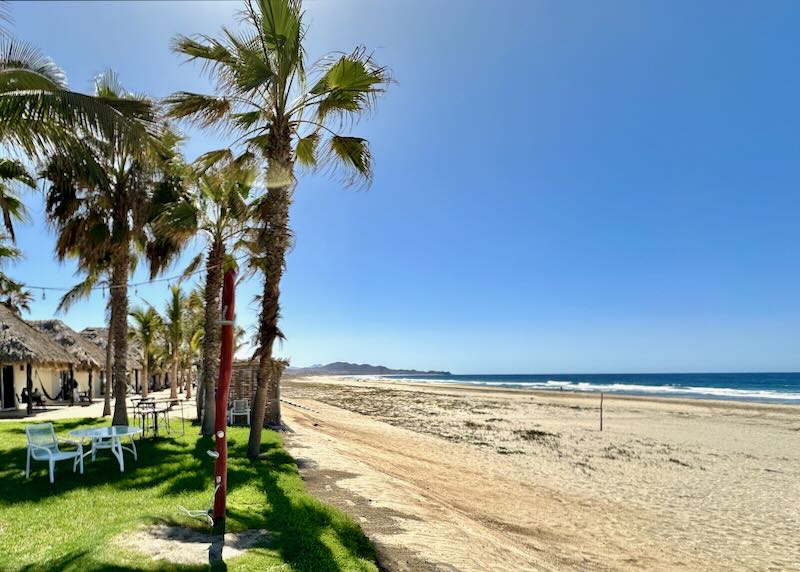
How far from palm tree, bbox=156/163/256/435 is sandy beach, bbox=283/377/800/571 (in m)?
2.81

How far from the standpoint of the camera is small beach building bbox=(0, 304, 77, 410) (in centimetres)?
1870

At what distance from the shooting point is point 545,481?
11289mm

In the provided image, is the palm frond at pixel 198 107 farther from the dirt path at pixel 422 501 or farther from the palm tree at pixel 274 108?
the dirt path at pixel 422 501

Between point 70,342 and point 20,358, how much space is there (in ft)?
23.4

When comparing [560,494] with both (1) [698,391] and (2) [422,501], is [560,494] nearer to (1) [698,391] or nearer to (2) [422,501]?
(2) [422,501]

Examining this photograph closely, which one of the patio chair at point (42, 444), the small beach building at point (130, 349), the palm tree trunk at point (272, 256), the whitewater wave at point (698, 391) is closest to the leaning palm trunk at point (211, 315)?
the palm tree trunk at point (272, 256)

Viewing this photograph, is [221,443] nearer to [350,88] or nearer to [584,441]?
[350,88]

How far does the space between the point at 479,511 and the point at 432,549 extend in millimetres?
3080

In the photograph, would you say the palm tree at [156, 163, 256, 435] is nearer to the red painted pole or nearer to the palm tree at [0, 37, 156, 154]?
the palm tree at [0, 37, 156, 154]

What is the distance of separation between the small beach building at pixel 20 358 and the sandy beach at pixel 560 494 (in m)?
11.3

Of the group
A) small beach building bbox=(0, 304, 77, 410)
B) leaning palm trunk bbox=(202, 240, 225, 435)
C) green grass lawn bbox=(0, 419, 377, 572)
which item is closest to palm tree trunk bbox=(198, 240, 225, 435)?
leaning palm trunk bbox=(202, 240, 225, 435)

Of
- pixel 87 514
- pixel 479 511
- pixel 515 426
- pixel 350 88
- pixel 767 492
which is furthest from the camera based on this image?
pixel 515 426

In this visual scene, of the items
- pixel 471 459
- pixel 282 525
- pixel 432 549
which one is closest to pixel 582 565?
pixel 432 549

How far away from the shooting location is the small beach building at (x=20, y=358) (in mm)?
18703
